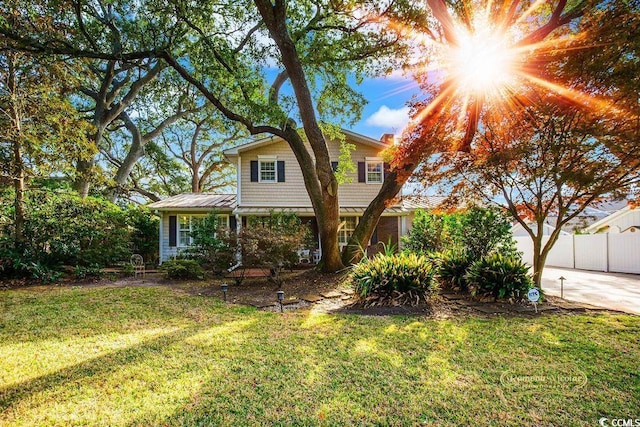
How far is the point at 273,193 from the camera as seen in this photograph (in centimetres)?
1427

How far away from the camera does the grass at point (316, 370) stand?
2752 mm

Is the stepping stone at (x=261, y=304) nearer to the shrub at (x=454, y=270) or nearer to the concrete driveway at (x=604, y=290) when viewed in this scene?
the shrub at (x=454, y=270)

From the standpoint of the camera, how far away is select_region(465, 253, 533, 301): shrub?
6.42m

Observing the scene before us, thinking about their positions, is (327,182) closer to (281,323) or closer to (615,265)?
(281,323)

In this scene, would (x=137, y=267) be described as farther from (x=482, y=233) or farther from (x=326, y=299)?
(x=482, y=233)

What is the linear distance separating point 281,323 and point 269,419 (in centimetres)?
279

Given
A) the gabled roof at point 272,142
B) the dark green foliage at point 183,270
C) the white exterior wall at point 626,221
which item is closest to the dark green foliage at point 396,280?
the dark green foliage at point 183,270

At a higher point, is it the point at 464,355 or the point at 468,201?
the point at 468,201

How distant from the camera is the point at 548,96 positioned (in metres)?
5.61

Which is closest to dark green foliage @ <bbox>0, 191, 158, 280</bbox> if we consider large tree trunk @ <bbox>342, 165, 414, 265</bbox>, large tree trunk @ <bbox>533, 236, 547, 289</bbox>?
large tree trunk @ <bbox>342, 165, 414, 265</bbox>

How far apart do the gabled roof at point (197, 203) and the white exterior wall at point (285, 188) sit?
1.27 meters

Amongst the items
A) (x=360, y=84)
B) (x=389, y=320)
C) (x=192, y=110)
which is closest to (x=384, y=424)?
(x=389, y=320)

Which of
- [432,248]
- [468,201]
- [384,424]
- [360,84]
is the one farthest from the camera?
[360,84]

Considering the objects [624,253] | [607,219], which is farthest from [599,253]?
[607,219]
